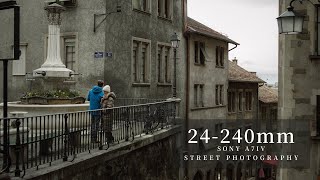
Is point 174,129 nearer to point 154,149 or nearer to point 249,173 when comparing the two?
point 154,149

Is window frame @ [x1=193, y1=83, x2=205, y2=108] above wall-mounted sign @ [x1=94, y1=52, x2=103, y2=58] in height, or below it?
below

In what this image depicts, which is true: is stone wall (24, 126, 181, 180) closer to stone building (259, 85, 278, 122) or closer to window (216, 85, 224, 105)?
window (216, 85, 224, 105)

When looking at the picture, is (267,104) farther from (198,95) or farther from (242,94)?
(198,95)

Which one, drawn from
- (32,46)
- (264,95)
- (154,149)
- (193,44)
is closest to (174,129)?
(154,149)

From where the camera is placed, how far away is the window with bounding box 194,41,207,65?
28972mm

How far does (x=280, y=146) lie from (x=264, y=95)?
97.3ft

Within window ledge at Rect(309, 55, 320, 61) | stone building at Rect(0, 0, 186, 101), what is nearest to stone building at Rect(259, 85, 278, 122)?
stone building at Rect(0, 0, 186, 101)

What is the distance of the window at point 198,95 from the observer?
29.0 meters

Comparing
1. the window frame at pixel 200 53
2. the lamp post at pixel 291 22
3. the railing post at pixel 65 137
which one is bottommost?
→ the railing post at pixel 65 137

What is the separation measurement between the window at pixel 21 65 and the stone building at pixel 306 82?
1234cm

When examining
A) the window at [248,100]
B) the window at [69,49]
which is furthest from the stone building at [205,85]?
the window at [69,49]

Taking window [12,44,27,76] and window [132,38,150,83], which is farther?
window [132,38,150,83]

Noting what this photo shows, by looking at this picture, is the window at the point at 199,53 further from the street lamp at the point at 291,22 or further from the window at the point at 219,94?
the street lamp at the point at 291,22

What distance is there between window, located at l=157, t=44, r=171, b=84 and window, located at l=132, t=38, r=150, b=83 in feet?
5.34
